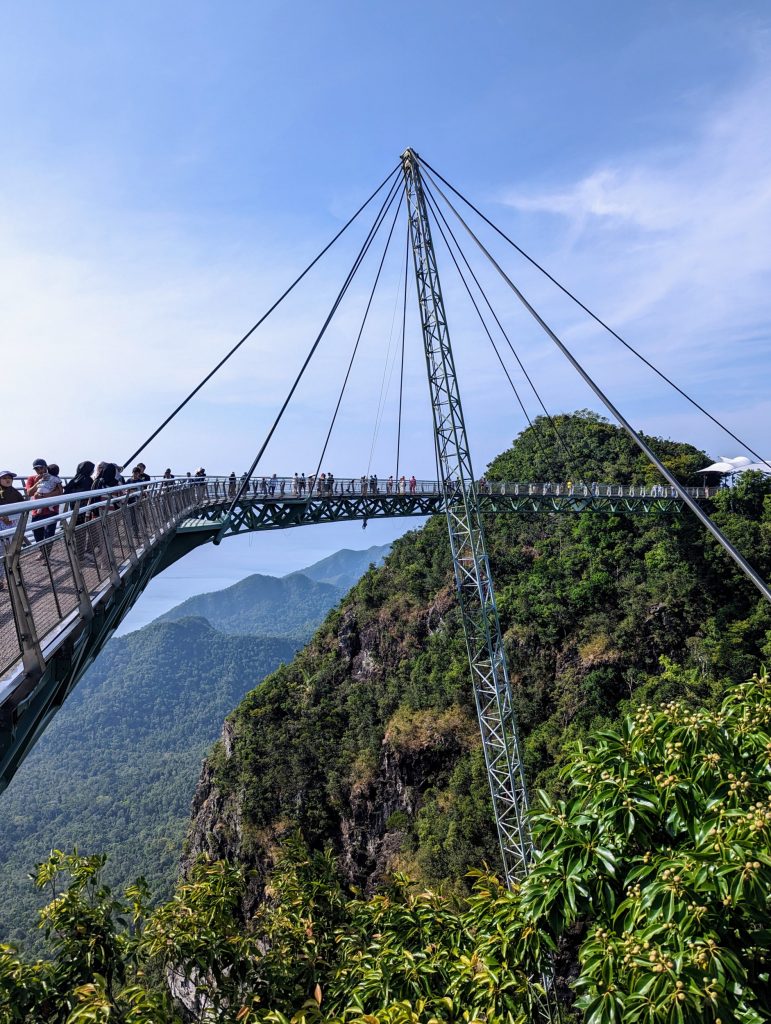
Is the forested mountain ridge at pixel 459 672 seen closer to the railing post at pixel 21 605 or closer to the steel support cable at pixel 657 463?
the steel support cable at pixel 657 463

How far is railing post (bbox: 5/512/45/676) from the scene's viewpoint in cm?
406

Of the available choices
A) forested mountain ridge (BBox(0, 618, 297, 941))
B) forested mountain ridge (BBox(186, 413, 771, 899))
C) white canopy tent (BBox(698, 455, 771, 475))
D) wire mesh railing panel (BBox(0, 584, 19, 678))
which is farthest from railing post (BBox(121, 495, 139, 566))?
forested mountain ridge (BBox(0, 618, 297, 941))

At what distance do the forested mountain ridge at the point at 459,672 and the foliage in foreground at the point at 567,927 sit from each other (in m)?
21.7

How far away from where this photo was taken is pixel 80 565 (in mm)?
6574

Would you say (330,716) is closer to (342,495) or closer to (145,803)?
(342,495)

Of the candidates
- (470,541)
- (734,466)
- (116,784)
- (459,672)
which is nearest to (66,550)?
(470,541)

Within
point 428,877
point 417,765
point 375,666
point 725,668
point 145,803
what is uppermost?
point 725,668

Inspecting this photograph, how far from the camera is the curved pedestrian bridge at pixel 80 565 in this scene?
4.22 m

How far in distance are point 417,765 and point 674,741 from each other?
110ft

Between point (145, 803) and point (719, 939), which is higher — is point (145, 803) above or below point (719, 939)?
below

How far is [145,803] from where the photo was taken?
116 meters

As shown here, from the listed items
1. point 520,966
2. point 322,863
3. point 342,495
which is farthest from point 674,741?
point 342,495

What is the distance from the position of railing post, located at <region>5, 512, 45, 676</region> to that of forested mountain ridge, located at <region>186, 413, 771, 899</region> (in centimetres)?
2508

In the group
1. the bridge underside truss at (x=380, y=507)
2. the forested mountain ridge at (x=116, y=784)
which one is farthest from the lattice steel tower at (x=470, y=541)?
the forested mountain ridge at (x=116, y=784)
